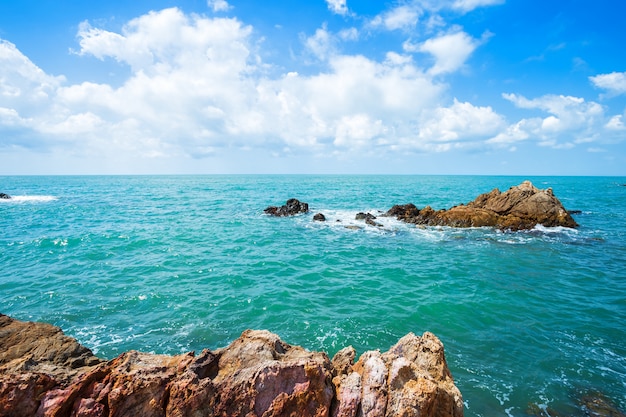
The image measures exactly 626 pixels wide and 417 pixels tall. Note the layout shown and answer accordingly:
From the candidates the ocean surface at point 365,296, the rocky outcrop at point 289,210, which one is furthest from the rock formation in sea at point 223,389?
the rocky outcrop at point 289,210

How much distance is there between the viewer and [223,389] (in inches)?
264

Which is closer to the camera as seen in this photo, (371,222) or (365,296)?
(365,296)

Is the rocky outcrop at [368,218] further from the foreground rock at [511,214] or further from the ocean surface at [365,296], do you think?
the ocean surface at [365,296]

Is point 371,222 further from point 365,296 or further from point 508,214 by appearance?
A: point 365,296

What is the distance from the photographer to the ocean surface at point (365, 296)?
1246 cm

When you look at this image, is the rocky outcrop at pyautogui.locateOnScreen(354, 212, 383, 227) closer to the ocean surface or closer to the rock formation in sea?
the ocean surface

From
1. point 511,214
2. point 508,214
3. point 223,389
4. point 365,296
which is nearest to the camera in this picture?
point 223,389

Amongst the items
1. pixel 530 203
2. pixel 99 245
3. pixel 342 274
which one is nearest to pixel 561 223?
pixel 530 203

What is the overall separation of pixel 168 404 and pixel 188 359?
1187mm

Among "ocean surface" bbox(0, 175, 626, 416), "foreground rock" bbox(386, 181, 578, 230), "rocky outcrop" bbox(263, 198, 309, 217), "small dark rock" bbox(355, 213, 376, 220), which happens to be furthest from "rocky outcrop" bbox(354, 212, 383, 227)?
"rocky outcrop" bbox(263, 198, 309, 217)

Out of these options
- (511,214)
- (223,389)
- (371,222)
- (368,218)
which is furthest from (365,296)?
(511,214)

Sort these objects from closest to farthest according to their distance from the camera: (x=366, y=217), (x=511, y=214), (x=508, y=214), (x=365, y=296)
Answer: (x=365, y=296) → (x=511, y=214) → (x=508, y=214) → (x=366, y=217)

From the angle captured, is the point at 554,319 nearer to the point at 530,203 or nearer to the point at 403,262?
the point at 403,262

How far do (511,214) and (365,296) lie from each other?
108 feet
